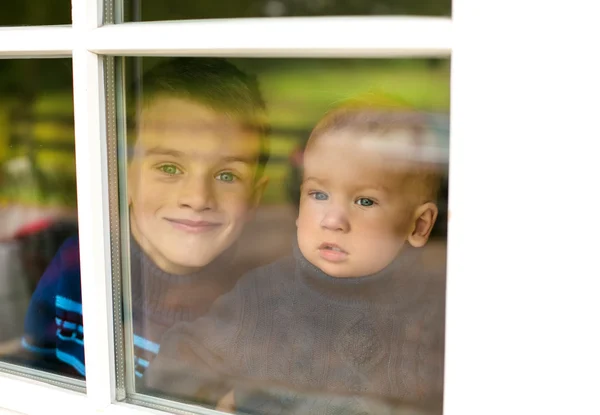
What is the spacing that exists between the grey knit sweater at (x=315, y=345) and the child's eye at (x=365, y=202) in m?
0.10

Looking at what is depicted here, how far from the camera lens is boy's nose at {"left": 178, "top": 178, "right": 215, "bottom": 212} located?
4.25 ft

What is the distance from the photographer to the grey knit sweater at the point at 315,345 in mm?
1114

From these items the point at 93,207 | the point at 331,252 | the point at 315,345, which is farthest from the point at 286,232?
the point at 93,207

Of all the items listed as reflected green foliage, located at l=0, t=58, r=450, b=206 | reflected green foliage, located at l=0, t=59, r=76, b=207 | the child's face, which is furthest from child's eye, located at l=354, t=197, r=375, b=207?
reflected green foliage, located at l=0, t=59, r=76, b=207

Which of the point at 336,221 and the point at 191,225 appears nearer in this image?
the point at 336,221

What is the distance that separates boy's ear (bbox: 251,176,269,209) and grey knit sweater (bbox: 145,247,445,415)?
0.11 m

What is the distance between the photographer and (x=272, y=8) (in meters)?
1.10

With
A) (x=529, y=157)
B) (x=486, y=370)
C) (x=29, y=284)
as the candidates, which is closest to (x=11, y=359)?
(x=29, y=284)

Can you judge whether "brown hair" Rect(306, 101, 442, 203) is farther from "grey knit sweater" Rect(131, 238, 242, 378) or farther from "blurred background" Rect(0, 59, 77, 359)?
"blurred background" Rect(0, 59, 77, 359)

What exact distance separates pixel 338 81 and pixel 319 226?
24 cm

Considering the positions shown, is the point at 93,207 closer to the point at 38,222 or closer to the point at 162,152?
the point at 162,152

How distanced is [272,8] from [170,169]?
361mm

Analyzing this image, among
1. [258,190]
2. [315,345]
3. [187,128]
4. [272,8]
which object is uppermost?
[272,8]

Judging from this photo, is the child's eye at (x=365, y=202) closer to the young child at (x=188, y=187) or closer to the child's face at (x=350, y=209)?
the child's face at (x=350, y=209)
